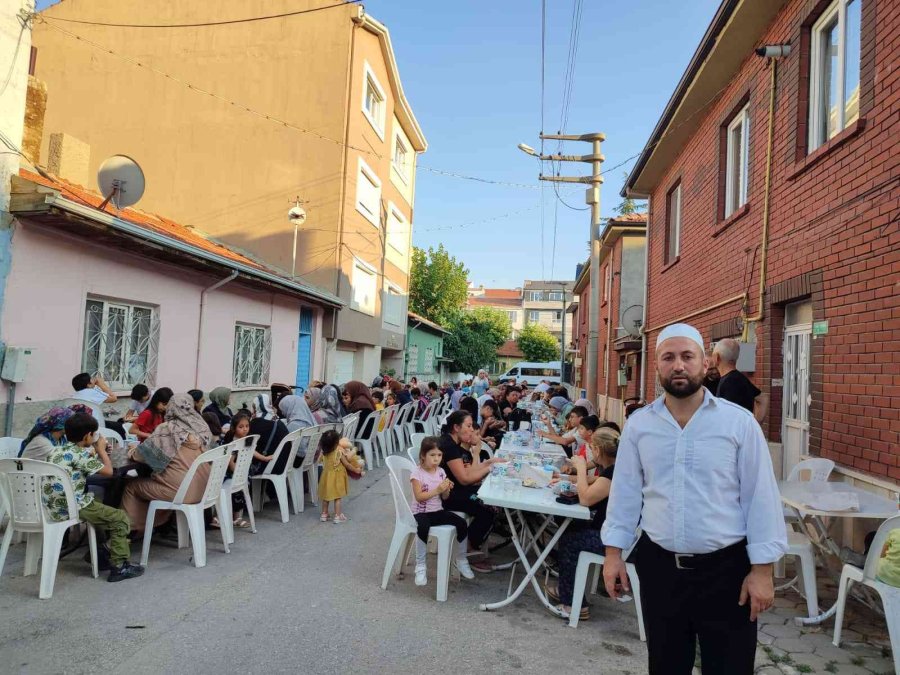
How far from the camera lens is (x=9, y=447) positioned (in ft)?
17.2

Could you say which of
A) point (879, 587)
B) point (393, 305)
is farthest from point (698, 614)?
point (393, 305)

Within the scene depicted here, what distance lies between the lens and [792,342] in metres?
6.36

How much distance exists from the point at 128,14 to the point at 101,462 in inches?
620

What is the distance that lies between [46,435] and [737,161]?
8.38m

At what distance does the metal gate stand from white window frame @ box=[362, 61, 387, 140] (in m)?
13.0

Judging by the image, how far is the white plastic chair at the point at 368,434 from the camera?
9.81m

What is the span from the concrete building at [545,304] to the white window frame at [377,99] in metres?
51.2

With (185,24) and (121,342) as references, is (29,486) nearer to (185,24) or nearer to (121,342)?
(121,342)

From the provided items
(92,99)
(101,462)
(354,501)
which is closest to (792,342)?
(354,501)

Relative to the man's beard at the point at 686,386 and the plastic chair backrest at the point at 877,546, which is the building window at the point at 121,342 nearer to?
the man's beard at the point at 686,386

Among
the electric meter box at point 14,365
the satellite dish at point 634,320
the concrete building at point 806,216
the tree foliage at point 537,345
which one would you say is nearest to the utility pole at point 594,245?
the satellite dish at point 634,320

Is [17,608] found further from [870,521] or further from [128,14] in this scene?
[128,14]

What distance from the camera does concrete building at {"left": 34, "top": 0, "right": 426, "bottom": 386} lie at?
15.3m

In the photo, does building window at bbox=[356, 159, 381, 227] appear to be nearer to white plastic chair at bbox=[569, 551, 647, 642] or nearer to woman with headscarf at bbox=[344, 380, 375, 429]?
woman with headscarf at bbox=[344, 380, 375, 429]
